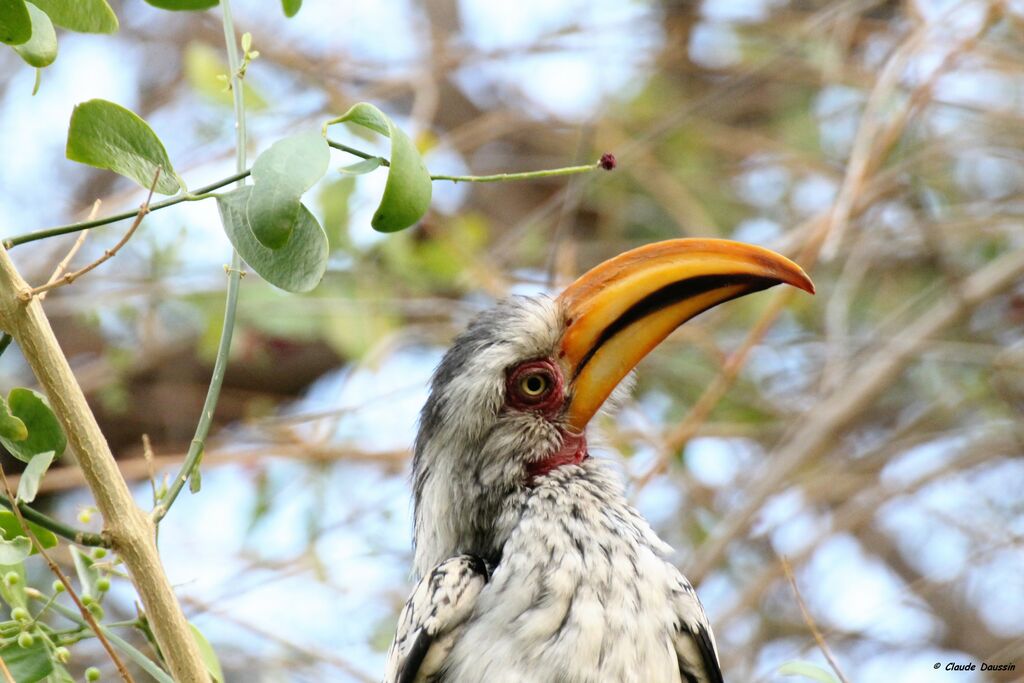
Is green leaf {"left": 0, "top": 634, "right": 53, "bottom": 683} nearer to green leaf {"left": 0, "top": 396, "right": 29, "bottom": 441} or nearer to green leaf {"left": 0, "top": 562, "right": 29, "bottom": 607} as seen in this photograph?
green leaf {"left": 0, "top": 562, "right": 29, "bottom": 607}

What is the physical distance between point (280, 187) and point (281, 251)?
0.11 m

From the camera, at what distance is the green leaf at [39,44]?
143cm

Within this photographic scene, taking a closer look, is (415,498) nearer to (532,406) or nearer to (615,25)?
(532,406)

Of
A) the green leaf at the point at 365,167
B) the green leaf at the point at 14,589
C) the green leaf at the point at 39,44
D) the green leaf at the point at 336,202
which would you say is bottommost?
the green leaf at the point at 14,589

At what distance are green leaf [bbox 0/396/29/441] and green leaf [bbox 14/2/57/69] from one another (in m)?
0.39

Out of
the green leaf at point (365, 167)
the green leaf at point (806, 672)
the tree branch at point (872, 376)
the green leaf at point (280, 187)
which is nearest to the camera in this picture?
the green leaf at point (280, 187)

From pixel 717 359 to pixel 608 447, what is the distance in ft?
5.50

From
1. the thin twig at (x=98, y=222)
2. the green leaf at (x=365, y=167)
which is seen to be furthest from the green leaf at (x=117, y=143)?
the green leaf at (x=365, y=167)

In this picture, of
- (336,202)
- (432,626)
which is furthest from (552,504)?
(336,202)

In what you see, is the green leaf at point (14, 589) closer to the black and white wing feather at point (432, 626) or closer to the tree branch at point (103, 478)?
the tree branch at point (103, 478)

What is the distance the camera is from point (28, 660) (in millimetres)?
1479

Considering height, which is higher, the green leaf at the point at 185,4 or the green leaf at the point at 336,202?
the green leaf at the point at 336,202

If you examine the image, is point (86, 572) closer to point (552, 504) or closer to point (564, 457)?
point (552, 504)

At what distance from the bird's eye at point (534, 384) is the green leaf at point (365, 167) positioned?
849 millimetres
